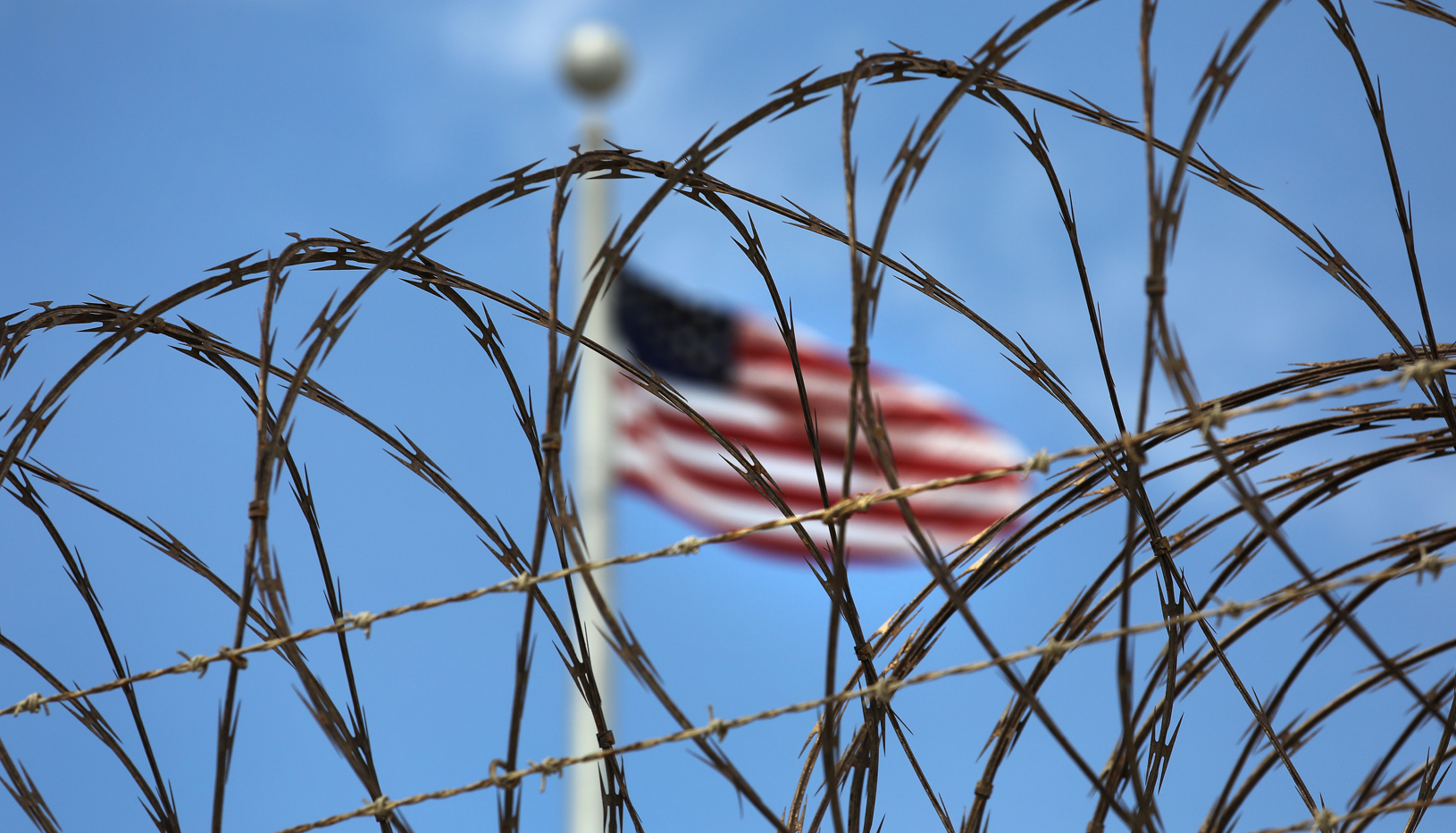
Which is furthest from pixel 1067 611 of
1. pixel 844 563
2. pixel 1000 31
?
pixel 1000 31

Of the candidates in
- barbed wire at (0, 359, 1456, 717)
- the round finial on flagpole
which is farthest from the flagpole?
barbed wire at (0, 359, 1456, 717)

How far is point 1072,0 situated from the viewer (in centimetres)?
319

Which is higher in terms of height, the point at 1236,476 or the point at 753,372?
the point at 753,372

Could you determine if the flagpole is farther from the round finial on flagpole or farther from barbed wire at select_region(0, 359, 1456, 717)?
barbed wire at select_region(0, 359, 1456, 717)

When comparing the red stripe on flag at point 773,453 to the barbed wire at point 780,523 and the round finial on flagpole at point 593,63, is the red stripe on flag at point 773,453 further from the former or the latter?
the barbed wire at point 780,523

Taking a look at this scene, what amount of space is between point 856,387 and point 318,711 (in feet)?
5.62

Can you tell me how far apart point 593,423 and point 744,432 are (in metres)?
1.59

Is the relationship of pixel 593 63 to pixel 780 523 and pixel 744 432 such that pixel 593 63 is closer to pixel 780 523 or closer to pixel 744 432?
pixel 744 432

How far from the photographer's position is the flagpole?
39.3 ft

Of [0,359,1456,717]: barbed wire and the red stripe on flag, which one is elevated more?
the red stripe on flag

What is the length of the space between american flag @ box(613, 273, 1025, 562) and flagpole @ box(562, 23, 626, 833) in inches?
14.8

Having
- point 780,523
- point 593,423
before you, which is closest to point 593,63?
point 593,423

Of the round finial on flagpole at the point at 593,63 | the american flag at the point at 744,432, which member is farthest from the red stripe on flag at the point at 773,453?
the round finial on flagpole at the point at 593,63

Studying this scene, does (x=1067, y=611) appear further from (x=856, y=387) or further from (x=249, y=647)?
(x=249, y=647)
